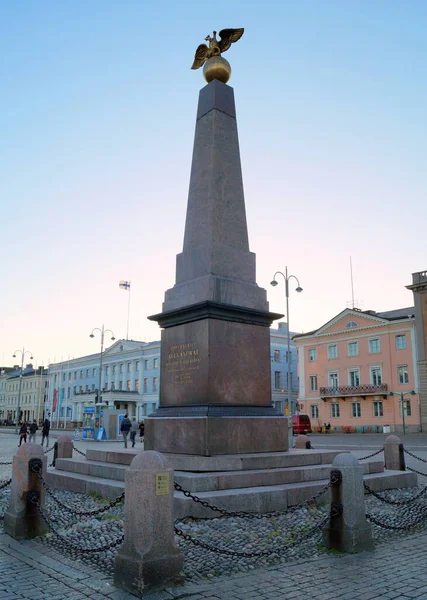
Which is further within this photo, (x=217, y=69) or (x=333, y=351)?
(x=333, y=351)

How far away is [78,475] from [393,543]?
6.25m

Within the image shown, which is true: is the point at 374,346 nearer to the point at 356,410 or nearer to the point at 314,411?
the point at 356,410

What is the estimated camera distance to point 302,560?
247 inches

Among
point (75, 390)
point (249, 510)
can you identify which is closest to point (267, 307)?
point (249, 510)

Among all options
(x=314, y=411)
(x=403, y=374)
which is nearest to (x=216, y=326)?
(x=403, y=374)

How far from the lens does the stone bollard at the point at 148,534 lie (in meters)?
5.25

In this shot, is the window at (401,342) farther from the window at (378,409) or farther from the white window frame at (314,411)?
the white window frame at (314,411)

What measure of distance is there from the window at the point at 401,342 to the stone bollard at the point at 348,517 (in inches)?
1913

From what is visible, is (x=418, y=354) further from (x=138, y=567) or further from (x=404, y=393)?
(x=138, y=567)

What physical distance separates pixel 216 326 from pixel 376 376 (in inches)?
1891

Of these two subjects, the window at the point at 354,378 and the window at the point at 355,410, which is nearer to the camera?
the window at the point at 355,410

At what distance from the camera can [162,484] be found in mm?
5547

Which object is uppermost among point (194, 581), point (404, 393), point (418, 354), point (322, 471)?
point (418, 354)

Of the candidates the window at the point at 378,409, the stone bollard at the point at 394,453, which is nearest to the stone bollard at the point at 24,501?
the stone bollard at the point at 394,453
